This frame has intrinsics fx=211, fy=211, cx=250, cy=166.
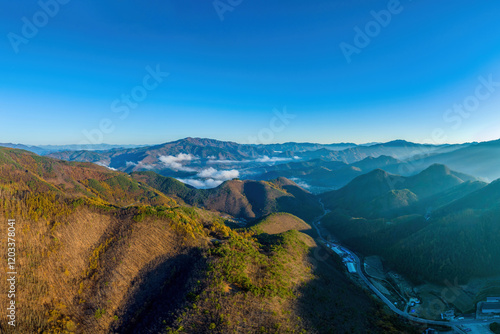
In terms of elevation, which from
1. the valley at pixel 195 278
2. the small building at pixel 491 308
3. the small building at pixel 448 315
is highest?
the valley at pixel 195 278

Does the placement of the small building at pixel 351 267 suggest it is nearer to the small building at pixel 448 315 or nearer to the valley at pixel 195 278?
the valley at pixel 195 278

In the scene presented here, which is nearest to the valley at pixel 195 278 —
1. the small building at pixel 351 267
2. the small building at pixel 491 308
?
the small building at pixel 491 308

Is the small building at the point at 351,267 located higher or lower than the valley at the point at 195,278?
lower

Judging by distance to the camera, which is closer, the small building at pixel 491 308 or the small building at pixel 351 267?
the small building at pixel 491 308

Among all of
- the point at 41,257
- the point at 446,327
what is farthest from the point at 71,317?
the point at 446,327

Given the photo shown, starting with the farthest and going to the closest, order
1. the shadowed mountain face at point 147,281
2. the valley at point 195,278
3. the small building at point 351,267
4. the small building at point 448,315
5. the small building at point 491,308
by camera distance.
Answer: the small building at point 351,267 < the small building at point 448,315 < the small building at point 491,308 < the valley at point 195,278 < the shadowed mountain face at point 147,281

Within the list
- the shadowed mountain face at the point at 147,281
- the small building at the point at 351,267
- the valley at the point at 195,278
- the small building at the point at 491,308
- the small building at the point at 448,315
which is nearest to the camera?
the shadowed mountain face at the point at 147,281

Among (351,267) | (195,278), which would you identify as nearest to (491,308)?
(351,267)

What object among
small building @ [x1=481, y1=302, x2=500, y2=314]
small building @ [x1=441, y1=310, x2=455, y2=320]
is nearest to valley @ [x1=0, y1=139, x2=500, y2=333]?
small building @ [x1=441, y1=310, x2=455, y2=320]
